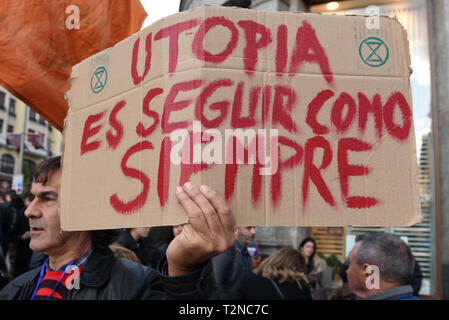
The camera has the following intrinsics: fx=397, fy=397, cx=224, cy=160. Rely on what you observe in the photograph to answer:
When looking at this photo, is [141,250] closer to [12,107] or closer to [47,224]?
[47,224]

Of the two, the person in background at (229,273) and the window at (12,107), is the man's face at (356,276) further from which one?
the window at (12,107)

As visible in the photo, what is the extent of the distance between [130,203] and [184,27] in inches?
27.1

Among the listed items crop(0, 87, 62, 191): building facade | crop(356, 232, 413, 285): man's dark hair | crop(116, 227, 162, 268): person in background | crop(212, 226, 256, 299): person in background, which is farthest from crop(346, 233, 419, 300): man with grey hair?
crop(0, 87, 62, 191): building facade

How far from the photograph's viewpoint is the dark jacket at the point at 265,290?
10.3 ft

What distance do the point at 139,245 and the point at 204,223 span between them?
4947mm

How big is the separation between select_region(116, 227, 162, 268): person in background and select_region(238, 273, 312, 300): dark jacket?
234 centimetres

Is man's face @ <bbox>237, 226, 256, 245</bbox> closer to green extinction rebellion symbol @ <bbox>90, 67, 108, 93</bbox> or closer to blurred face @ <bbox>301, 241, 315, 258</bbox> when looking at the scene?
blurred face @ <bbox>301, 241, 315, 258</bbox>

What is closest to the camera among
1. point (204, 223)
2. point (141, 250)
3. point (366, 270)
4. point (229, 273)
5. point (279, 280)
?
point (204, 223)

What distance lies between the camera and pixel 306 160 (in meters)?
1.44

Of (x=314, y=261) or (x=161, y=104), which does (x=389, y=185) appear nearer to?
(x=161, y=104)

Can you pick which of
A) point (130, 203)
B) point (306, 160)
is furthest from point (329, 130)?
point (130, 203)

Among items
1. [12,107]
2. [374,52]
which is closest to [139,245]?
[374,52]

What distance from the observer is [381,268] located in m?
2.46

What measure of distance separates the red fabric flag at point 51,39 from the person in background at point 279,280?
1891 mm
